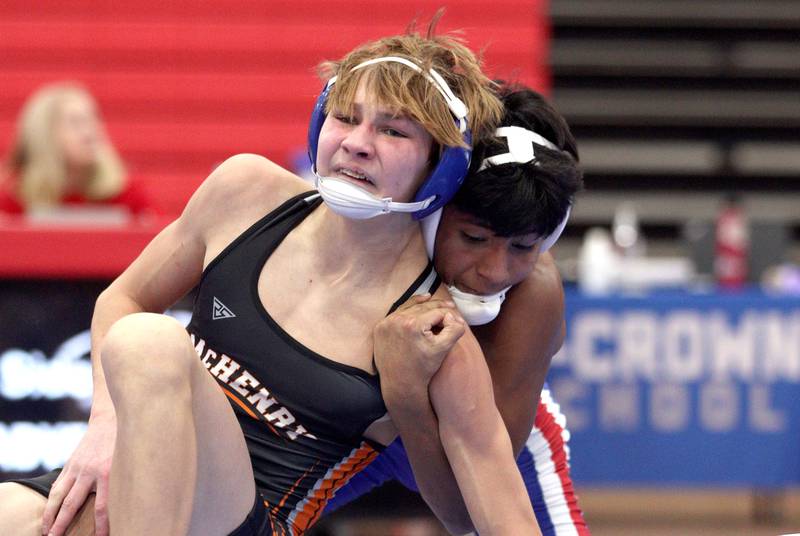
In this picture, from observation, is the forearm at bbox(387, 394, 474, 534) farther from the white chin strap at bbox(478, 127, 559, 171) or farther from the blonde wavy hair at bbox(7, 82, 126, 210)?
the blonde wavy hair at bbox(7, 82, 126, 210)

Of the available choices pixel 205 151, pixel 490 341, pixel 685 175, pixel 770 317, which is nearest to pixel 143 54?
pixel 205 151

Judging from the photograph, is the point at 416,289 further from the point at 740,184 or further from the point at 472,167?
the point at 740,184

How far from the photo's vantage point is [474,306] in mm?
1920

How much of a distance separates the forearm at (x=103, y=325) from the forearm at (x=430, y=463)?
17.7 inches

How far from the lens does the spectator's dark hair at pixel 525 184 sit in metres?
1.87

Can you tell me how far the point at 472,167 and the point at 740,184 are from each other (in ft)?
15.2

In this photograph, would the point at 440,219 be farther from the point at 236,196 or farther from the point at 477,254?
the point at 236,196

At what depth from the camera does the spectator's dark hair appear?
1.87m

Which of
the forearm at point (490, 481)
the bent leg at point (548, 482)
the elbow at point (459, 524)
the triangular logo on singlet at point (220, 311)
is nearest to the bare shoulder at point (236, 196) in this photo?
the triangular logo on singlet at point (220, 311)

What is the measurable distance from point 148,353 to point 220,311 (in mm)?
319

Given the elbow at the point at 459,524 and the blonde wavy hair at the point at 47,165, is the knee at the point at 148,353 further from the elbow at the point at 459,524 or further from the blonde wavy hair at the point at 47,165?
the blonde wavy hair at the point at 47,165

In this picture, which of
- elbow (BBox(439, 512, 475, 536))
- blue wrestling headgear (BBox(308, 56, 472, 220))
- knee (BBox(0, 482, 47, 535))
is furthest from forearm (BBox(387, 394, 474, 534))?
knee (BBox(0, 482, 47, 535))

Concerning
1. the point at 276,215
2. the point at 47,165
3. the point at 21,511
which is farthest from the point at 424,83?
the point at 47,165

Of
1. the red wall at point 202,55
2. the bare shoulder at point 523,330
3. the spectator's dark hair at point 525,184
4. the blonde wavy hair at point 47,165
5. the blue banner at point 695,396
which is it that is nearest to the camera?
the spectator's dark hair at point 525,184
